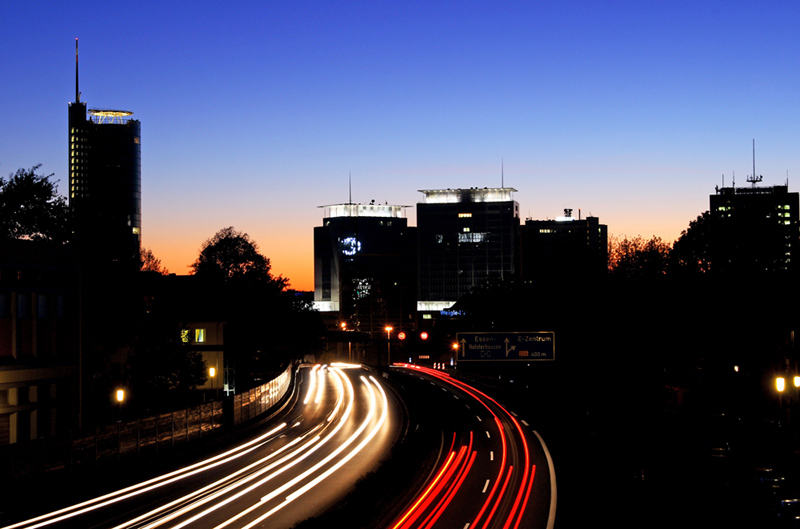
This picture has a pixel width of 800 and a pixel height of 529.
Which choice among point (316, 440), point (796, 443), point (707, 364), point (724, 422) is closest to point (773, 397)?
point (707, 364)

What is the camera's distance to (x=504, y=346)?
173 feet

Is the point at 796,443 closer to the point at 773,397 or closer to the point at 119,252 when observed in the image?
the point at 773,397

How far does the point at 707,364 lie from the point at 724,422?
18.7m

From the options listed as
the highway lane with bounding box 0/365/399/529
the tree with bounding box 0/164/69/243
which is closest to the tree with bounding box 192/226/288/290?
the tree with bounding box 0/164/69/243

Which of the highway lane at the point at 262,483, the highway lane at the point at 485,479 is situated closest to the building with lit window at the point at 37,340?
the highway lane at the point at 262,483

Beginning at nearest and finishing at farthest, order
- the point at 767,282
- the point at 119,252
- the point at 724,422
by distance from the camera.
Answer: the point at 724,422
the point at 119,252
the point at 767,282

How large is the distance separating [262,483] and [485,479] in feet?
30.2

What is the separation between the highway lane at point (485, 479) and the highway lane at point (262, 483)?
11.3 ft

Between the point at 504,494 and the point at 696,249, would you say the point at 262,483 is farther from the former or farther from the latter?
the point at 696,249

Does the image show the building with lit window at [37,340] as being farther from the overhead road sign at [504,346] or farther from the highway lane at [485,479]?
the overhead road sign at [504,346]

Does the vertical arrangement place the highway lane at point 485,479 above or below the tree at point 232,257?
below

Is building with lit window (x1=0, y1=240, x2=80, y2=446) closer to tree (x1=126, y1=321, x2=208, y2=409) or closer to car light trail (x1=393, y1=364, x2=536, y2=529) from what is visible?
tree (x1=126, y1=321, x2=208, y2=409)

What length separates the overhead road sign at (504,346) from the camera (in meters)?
52.5

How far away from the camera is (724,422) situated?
207 ft
